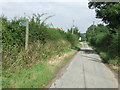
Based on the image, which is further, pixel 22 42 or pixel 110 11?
pixel 110 11

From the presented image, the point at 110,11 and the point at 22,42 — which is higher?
the point at 110,11

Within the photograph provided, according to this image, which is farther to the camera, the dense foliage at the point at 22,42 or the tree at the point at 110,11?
the tree at the point at 110,11

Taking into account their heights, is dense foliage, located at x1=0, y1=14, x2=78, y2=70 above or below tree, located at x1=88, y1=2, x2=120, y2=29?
below

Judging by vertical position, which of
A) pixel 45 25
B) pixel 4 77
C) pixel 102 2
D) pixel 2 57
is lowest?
pixel 4 77

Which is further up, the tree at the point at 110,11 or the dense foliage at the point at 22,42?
the tree at the point at 110,11

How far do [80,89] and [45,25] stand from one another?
7.36 metres

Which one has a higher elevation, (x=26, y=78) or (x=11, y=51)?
(x=11, y=51)

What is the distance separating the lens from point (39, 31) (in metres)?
12.2

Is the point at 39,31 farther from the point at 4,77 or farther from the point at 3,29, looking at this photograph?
the point at 4,77

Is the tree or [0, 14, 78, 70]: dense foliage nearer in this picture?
[0, 14, 78, 70]: dense foliage

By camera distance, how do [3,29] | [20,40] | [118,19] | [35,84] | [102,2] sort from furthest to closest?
[102,2] < [118,19] < [20,40] < [3,29] < [35,84]

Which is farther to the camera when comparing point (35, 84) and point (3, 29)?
point (3, 29)

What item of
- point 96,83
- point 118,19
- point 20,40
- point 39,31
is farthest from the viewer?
point 118,19

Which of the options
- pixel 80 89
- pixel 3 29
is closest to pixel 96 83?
pixel 80 89
